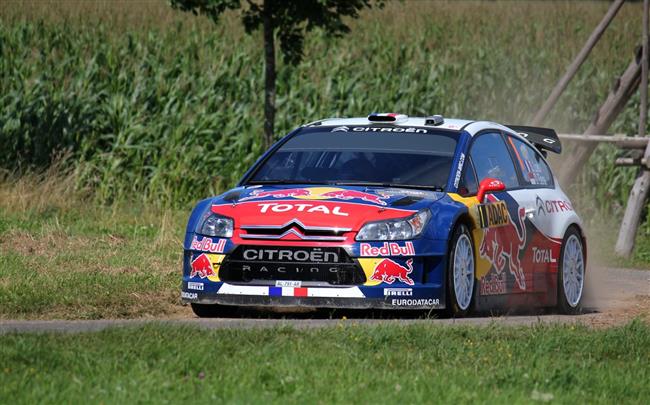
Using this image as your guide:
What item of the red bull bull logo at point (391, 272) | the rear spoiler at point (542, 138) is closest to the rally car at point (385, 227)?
the red bull bull logo at point (391, 272)

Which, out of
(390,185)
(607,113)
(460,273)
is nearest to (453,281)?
(460,273)

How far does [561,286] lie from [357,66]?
12.6 metres

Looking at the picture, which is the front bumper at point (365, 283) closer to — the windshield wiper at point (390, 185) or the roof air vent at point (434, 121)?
the windshield wiper at point (390, 185)

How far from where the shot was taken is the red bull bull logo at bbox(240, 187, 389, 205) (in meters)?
10.1

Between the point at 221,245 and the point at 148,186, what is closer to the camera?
the point at 221,245

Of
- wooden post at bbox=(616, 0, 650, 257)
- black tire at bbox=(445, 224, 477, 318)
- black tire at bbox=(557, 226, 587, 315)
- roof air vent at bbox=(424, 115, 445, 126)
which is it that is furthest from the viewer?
wooden post at bbox=(616, 0, 650, 257)

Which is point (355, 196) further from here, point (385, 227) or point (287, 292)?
point (287, 292)

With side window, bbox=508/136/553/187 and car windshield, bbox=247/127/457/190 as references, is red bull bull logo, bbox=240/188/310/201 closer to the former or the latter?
car windshield, bbox=247/127/457/190

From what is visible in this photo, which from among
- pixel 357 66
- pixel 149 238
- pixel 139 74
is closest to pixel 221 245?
pixel 149 238

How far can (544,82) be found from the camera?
25.4 meters

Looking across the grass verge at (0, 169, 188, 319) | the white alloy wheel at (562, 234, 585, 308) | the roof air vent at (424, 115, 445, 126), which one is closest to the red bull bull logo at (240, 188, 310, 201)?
the grass verge at (0, 169, 188, 319)

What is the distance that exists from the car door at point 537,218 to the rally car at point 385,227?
2cm

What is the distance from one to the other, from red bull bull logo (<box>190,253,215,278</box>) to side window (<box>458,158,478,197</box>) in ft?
6.52

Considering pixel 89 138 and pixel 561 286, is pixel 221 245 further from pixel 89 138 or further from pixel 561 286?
pixel 89 138
